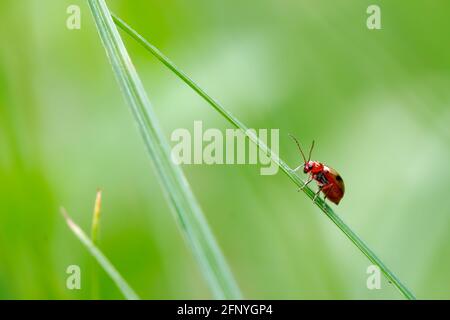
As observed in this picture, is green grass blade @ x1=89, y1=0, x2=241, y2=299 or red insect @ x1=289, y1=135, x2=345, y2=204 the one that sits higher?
green grass blade @ x1=89, y1=0, x2=241, y2=299

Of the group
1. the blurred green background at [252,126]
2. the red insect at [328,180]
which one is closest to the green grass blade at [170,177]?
the red insect at [328,180]

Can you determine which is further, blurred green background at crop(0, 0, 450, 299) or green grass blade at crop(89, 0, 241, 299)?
blurred green background at crop(0, 0, 450, 299)

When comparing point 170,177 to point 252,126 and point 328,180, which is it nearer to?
point 328,180

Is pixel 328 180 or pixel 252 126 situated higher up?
pixel 252 126

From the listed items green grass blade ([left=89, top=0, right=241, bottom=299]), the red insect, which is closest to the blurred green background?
the red insect

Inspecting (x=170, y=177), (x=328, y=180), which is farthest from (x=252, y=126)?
(x=170, y=177)

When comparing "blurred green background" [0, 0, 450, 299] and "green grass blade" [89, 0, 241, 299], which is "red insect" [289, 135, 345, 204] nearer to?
"blurred green background" [0, 0, 450, 299]

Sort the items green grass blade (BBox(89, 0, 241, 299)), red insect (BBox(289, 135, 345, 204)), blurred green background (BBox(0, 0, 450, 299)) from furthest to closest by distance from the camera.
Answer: blurred green background (BBox(0, 0, 450, 299))
red insect (BBox(289, 135, 345, 204))
green grass blade (BBox(89, 0, 241, 299))
